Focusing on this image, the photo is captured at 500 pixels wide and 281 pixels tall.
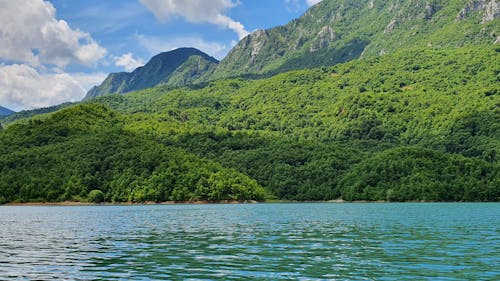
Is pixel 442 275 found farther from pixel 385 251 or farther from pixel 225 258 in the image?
pixel 225 258

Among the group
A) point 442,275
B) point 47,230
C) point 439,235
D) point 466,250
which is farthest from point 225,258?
point 47,230

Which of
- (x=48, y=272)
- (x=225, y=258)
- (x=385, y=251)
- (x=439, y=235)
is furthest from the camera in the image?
(x=439, y=235)

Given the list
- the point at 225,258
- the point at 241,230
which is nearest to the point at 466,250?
the point at 225,258

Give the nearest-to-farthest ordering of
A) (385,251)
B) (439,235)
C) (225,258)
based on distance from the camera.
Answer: (225,258), (385,251), (439,235)

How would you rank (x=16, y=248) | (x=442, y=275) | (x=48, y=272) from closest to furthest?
(x=442, y=275) → (x=48, y=272) → (x=16, y=248)

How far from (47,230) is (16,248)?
26428 mm

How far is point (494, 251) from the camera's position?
51.7 m

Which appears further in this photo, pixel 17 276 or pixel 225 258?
pixel 225 258

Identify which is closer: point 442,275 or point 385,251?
point 442,275

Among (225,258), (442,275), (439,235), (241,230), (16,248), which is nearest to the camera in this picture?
(442,275)

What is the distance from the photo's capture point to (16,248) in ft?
192

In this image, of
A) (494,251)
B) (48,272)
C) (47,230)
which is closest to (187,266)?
(48,272)

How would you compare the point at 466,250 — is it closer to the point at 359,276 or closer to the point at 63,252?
the point at 359,276

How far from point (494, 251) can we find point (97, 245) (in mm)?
38806
